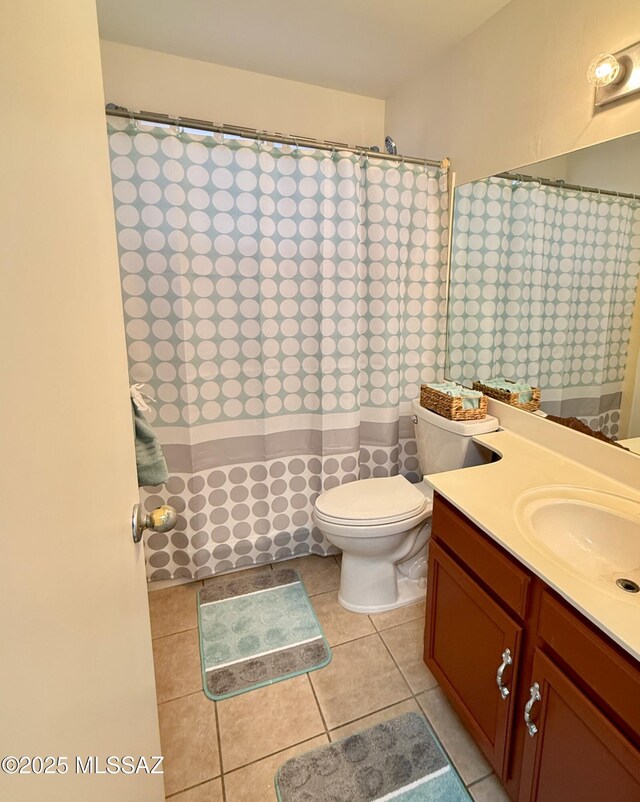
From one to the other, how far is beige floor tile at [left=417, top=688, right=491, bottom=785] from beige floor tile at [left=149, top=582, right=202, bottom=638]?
981 mm

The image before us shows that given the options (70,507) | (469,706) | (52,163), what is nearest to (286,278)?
(52,163)

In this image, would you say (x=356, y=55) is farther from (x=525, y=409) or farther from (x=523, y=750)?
(x=523, y=750)

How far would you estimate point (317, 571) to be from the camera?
6.81 feet

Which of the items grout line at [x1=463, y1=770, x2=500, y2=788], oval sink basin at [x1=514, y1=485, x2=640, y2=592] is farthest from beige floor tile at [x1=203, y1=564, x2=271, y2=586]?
oval sink basin at [x1=514, y1=485, x2=640, y2=592]

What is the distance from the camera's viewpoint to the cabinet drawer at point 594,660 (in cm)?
70

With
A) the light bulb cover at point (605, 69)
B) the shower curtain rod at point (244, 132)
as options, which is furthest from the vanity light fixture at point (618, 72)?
the shower curtain rod at point (244, 132)

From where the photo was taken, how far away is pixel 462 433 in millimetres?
1651

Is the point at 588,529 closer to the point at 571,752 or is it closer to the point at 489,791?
the point at 571,752

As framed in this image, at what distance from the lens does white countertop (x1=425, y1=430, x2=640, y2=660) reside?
2.44ft

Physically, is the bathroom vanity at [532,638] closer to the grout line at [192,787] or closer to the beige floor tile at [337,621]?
the beige floor tile at [337,621]

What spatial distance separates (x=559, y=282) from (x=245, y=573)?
1.91 metres

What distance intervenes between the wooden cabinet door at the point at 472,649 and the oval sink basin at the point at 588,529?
23cm

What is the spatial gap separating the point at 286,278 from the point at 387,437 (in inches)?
36.8

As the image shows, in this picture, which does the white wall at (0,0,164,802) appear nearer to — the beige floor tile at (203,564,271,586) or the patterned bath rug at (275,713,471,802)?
the patterned bath rug at (275,713,471,802)
